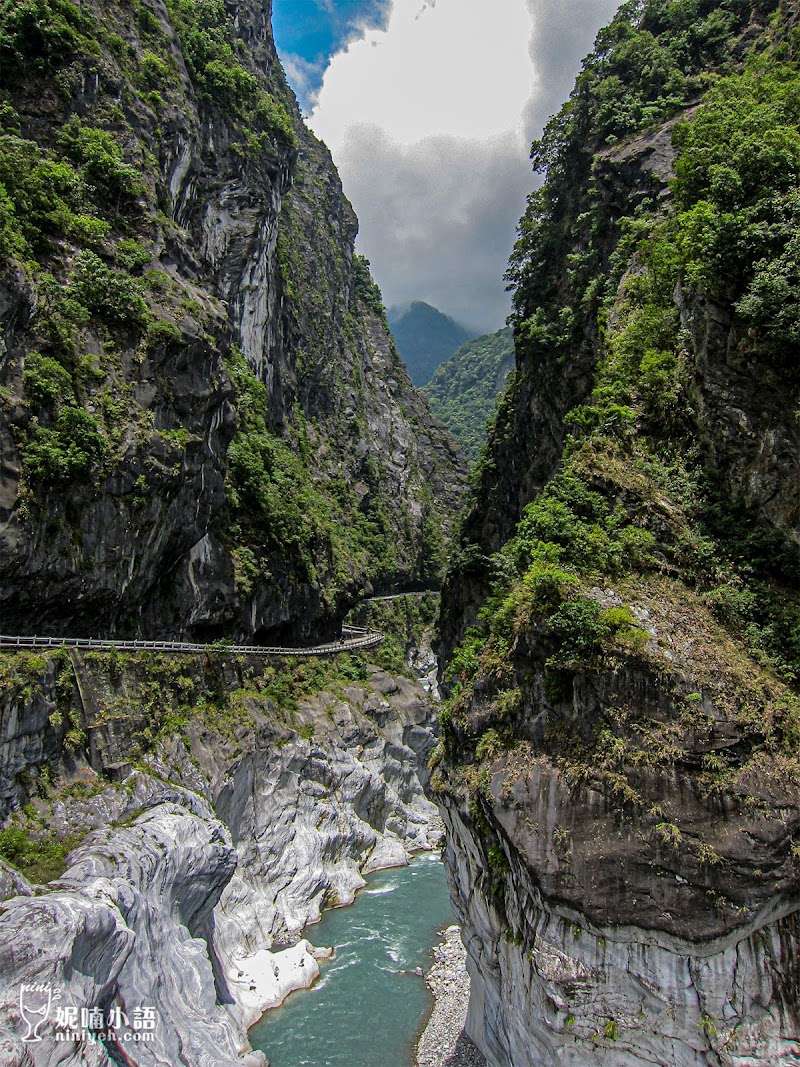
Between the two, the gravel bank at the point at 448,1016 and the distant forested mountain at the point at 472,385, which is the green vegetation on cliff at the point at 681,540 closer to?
the gravel bank at the point at 448,1016

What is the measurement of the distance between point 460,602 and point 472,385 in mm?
134078

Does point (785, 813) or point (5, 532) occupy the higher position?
point (5, 532)

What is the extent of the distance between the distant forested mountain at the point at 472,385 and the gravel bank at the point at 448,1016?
118004 millimetres

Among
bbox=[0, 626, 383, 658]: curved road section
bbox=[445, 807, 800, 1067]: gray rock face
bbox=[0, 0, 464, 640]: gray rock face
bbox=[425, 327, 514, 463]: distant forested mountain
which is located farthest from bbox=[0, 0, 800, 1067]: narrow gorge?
bbox=[425, 327, 514, 463]: distant forested mountain

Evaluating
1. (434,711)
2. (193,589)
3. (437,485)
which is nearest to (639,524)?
(193,589)

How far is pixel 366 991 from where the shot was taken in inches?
960

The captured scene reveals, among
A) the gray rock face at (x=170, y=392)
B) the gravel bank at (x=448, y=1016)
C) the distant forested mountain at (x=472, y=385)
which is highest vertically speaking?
the distant forested mountain at (x=472, y=385)

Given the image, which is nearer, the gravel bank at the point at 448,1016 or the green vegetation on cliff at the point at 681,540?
the green vegetation on cliff at the point at 681,540

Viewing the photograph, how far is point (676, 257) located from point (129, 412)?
69.1 ft

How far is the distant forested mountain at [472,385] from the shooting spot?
15225 cm

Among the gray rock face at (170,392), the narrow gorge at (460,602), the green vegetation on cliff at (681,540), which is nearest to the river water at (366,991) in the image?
the narrow gorge at (460,602)

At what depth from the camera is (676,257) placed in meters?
23.1

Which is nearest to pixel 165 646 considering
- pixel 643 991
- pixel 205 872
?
pixel 205 872

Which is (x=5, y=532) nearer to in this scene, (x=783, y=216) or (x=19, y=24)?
(x=19, y=24)
